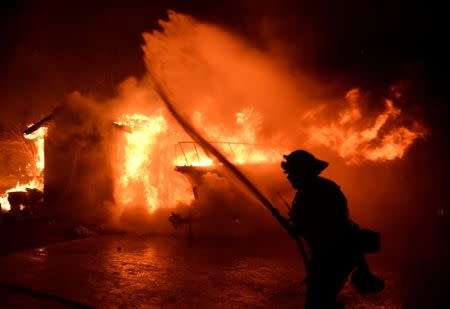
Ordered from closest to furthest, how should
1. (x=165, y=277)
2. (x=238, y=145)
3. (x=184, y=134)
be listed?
(x=165, y=277) < (x=238, y=145) < (x=184, y=134)

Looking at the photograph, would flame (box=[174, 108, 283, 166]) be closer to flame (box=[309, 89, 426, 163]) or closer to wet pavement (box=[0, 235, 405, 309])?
flame (box=[309, 89, 426, 163])

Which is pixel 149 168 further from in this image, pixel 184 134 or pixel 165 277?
pixel 165 277

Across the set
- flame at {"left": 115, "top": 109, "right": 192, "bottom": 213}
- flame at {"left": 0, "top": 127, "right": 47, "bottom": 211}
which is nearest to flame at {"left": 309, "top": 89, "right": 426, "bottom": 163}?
flame at {"left": 115, "top": 109, "right": 192, "bottom": 213}

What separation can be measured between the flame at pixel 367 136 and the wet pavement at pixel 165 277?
4723mm

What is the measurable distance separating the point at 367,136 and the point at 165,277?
8865mm

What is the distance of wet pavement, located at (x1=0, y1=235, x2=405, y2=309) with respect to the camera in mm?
5105

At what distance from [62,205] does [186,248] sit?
413 inches

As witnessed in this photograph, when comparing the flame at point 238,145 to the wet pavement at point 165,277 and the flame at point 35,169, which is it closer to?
the wet pavement at point 165,277

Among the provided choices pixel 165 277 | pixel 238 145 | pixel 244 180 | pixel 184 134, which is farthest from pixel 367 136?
pixel 165 277

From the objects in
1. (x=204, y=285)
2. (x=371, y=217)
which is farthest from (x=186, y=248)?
(x=371, y=217)

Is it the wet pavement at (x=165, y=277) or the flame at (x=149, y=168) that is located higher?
the flame at (x=149, y=168)

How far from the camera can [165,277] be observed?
20.8ft

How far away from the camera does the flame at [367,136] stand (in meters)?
11.8

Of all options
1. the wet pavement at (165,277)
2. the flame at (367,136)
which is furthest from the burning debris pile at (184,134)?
the wet pavement at (165,277)
